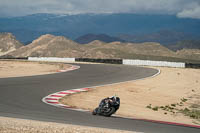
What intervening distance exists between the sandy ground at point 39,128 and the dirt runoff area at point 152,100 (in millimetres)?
4352

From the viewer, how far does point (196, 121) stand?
14625mm

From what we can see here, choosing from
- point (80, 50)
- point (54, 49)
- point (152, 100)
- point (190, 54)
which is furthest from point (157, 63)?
point (190, 54)

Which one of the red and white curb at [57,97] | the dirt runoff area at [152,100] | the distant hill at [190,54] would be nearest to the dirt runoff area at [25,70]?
the red and white curb at [57,97]

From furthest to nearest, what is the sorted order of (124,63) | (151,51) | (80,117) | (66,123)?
(151,51) < (124,63) < (80,117) < (66,123)

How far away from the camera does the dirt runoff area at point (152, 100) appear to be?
1536 centimetres

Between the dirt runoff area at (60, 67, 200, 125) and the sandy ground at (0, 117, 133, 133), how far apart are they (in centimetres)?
435

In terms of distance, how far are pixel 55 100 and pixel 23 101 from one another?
5.69 feet

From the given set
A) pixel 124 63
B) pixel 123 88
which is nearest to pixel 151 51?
pixel 124 63

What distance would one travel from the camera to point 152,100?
2003 cm

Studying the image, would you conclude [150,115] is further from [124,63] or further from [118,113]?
[124,63]

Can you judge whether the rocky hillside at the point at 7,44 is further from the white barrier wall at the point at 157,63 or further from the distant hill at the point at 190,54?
the white barrier wall at the point at 157,63

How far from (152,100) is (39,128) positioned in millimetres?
11240

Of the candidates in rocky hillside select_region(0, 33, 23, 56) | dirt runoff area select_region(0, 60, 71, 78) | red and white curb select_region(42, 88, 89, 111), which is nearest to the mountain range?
rocky hillside select_region(0, 33, 23, 56)

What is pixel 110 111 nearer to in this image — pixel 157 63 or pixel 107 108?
pixel 107 108
